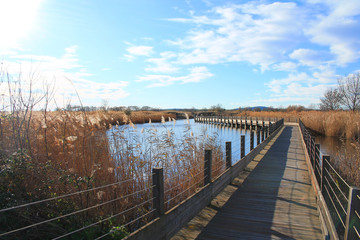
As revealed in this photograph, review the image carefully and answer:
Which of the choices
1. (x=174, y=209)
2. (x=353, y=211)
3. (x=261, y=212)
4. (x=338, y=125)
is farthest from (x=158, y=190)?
(x=338, y=125)

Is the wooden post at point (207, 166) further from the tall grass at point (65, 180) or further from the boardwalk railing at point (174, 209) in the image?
the tall grass at point (65, 180)

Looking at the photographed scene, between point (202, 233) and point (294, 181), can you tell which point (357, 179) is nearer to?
point (294, 181)

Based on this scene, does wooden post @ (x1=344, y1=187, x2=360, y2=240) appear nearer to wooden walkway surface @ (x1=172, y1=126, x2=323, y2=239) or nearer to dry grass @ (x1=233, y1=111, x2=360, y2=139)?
wooden walkway surface @ (x1=172, y1=126, x2=323, y2=239)

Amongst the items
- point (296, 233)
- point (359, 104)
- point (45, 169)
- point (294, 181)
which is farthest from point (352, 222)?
point (359, 104)

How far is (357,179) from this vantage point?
6.34 metres

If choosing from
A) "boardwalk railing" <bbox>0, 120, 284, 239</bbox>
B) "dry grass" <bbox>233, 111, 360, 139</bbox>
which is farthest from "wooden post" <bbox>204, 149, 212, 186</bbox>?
"dry grass" <bbox>233, 111, 360, 139</bbox>

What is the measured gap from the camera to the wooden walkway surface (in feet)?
11.9

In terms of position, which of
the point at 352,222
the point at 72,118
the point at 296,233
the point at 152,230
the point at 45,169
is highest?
the point at 72,118

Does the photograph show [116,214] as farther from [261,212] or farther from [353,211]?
[261,212]

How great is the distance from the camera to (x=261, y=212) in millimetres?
4383

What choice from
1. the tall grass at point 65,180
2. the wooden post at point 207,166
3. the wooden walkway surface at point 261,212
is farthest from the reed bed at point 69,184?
the wooden walkway surface at point 261,212

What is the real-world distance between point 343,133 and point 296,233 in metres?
19.6

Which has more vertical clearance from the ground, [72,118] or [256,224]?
[72,118]

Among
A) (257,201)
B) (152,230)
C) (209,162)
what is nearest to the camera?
(152,230)
